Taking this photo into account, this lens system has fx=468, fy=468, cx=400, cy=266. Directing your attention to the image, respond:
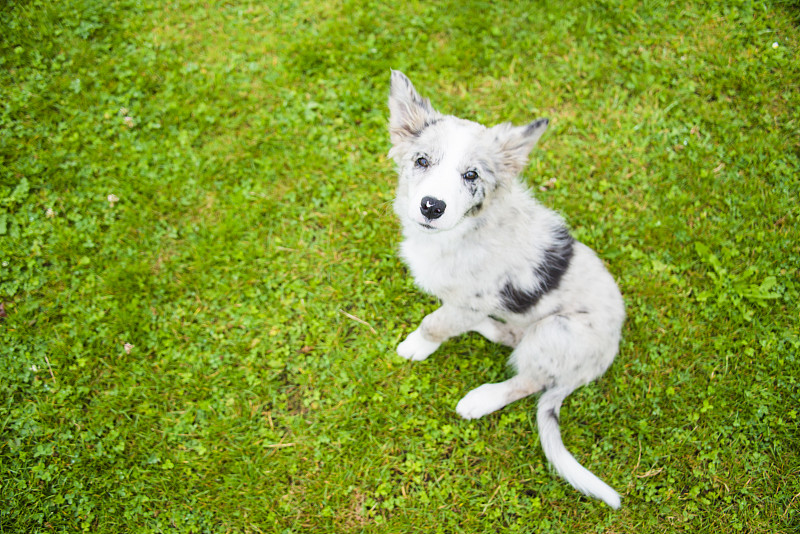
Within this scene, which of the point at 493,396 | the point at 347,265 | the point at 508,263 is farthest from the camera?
the point at 347,265

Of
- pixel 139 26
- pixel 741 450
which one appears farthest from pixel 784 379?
pixel 139 26

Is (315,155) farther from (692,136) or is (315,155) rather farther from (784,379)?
(784,379)

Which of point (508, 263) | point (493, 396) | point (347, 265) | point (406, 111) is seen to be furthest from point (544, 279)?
point (347, 265)

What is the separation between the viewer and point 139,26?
4582 mm

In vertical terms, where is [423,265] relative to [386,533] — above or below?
above

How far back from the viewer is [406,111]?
2.76 m

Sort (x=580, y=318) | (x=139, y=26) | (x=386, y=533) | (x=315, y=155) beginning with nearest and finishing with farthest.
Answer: (x=580, y=318)
(x=386, y=533)
(x=315, y=155)
(x=139, y=26)

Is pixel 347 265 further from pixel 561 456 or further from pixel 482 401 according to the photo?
pixel 561 456

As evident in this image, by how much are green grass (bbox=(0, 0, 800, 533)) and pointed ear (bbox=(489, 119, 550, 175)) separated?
137 cm

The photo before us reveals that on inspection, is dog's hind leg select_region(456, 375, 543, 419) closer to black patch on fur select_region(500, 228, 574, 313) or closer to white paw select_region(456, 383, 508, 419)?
white paw select_region(456, 383, 508, 419)

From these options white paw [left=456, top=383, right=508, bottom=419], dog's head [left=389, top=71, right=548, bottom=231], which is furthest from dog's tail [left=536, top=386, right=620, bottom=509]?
dog's head [left=389, top=71, right=548, bottom=231]

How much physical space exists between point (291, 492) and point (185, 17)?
14.8ft

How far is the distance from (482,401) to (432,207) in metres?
1.65

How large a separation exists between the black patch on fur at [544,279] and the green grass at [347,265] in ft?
2.77
